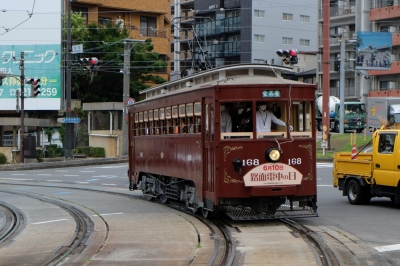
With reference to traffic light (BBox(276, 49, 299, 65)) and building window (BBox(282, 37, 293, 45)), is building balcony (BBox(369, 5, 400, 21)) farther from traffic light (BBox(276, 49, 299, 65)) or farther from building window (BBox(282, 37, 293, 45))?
traffic light (BBox(276, 49, 299, 65))

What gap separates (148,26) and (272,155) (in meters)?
50.7

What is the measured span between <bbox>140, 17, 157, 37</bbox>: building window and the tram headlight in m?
49.4

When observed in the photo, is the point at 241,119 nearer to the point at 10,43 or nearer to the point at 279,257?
the point at 279,257

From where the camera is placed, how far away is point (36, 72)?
5038 cm

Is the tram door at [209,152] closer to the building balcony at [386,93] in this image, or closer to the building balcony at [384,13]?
the building balcony at [386,93]

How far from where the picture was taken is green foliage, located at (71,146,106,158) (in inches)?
1858

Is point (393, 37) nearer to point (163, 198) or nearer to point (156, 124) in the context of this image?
point (163, 198)

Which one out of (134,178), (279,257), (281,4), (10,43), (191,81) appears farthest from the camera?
(281,4)

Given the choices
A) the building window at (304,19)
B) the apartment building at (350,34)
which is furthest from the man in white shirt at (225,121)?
the building window at (304,19)

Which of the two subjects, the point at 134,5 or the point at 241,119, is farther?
the point at 134,5

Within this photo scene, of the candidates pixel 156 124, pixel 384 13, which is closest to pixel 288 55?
pixel 156 124

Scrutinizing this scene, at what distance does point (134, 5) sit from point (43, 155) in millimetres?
19043

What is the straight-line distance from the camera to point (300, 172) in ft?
46.2

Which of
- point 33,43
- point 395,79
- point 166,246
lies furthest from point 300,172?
point 395,79
